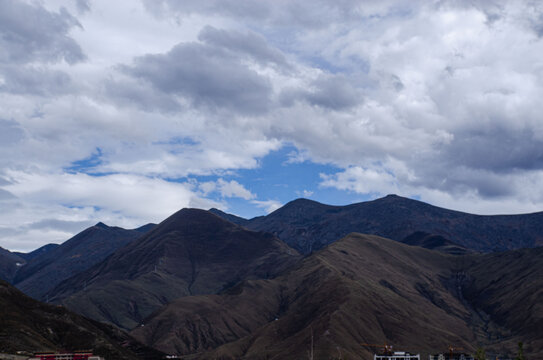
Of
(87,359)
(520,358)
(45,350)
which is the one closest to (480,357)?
(520,358)

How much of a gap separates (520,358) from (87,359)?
115m

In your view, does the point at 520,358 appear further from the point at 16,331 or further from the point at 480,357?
the point at 16,331

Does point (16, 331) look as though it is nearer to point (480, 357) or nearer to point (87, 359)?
point (87, 359)

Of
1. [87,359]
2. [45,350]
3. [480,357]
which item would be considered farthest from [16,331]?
[480,357]

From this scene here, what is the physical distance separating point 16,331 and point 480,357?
5482 inches

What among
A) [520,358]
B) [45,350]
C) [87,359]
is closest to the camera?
[520,358]

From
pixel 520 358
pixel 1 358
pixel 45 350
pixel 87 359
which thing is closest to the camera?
pixel 520 358

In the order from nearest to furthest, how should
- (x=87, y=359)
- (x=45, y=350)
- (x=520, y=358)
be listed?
(x=520, y=358)
(x=87, y=359)
(x=45, y=350)

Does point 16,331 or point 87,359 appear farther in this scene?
point 16,331

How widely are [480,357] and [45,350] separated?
131 m

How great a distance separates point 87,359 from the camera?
570ft

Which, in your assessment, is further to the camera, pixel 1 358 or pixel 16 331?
pixel 16 331

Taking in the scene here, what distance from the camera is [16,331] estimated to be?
19062 centimetres

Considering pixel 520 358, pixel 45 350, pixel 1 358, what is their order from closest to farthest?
pixel 520 358
pixel 1 358
pixel 45 350
